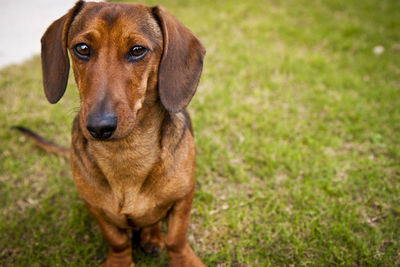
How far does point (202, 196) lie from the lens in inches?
129

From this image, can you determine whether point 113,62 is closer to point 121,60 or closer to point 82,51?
point 121,60

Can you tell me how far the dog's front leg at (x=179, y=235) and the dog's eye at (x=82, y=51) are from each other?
121 cm

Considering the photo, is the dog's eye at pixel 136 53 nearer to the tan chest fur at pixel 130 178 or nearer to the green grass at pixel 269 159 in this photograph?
the tan chest fur at pixel 130 178

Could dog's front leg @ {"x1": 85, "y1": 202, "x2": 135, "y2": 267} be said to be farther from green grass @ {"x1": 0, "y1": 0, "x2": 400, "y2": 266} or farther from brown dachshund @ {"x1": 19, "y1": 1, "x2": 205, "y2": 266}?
green grass @ {"x1": 0, "y1": 0, "x2": 400, "y2": 266}

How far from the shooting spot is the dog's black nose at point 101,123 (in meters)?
1.73

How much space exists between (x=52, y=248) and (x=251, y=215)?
1.88 metres

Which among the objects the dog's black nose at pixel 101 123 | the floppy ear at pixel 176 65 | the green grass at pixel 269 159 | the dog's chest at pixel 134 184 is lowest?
the green grass at pixel 269 159

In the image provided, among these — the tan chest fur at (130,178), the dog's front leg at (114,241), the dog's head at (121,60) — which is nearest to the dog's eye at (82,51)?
the dog's head at (121,60)

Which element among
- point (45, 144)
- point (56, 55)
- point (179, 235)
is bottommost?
point (45, 144)

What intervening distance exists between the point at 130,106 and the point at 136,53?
13.7 inches

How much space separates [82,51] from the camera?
199 cm

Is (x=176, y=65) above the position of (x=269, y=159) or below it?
above

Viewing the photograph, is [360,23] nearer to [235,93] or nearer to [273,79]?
[273,79]

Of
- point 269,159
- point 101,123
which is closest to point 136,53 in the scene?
point 101,123
